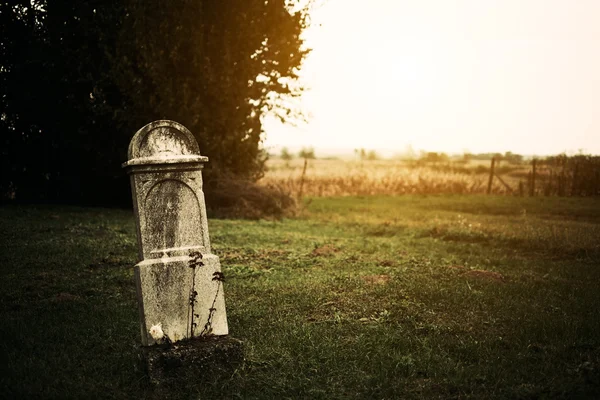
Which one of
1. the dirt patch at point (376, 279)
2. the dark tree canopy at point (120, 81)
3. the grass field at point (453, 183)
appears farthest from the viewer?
the grass field at point (453, 183)

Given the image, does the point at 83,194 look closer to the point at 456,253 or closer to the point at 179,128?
the point at 456,253

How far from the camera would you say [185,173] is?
5641 millimetres

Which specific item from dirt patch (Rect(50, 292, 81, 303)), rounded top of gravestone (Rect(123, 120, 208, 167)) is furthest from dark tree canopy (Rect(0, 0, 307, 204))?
rounded top of gravestone (Rect(123, 120, 208, 167))

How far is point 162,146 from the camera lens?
18.2 feet

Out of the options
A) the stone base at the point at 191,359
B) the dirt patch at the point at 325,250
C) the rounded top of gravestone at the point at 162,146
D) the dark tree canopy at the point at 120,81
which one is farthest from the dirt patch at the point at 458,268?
the dark tree canopy at the point at 120,81

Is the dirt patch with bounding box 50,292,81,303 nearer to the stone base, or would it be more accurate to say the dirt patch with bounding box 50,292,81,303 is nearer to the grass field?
→ the stone base

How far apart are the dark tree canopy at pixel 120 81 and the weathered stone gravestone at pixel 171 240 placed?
12.6m

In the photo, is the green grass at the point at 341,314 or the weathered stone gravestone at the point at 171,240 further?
the weathered stone gravestone at the point at 171,240

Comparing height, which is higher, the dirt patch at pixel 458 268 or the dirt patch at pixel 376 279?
the dirt patch at pixel 376 279

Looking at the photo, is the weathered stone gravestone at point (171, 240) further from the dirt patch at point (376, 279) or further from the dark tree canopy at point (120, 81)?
the dark tree canopy at point (120, 81)

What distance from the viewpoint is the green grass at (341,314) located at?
5.25 m

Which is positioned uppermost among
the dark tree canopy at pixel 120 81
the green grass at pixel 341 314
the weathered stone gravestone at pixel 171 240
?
the dark tree canopy at pixel 120 81

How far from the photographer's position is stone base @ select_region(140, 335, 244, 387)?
5238mm

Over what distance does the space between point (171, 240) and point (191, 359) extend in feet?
4.16
